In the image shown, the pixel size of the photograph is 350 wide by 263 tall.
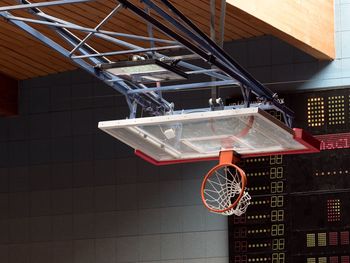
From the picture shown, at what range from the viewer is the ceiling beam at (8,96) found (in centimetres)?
1781

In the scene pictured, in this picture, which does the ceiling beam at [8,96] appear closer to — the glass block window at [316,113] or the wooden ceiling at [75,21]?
the wooden ceiling at [75,21]

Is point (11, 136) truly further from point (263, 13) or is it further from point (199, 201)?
point (263, 13)

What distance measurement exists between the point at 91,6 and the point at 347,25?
3914 millimetres

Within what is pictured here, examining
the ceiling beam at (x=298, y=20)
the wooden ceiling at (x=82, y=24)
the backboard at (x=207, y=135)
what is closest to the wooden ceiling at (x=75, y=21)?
the wooden ceiling at (x=82, y=24)

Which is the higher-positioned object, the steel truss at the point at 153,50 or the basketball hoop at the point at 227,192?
the steel truss at the point at 153,50

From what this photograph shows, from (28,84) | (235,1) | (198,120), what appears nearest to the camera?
(198,120)

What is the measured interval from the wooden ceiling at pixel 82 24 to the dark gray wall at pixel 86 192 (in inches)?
22.6

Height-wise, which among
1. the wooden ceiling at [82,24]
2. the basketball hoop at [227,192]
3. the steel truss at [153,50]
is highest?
the wooden ceiling at [82,24]

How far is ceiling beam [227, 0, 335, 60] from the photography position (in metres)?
14.5

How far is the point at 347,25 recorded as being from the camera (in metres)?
16.2

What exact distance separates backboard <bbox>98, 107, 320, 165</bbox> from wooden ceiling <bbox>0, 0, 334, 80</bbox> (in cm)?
192

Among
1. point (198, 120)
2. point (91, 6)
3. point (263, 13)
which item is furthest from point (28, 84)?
point (198, 120)

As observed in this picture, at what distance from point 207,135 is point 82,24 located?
3.36 m

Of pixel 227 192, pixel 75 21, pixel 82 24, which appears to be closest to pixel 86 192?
pixel 82 24
